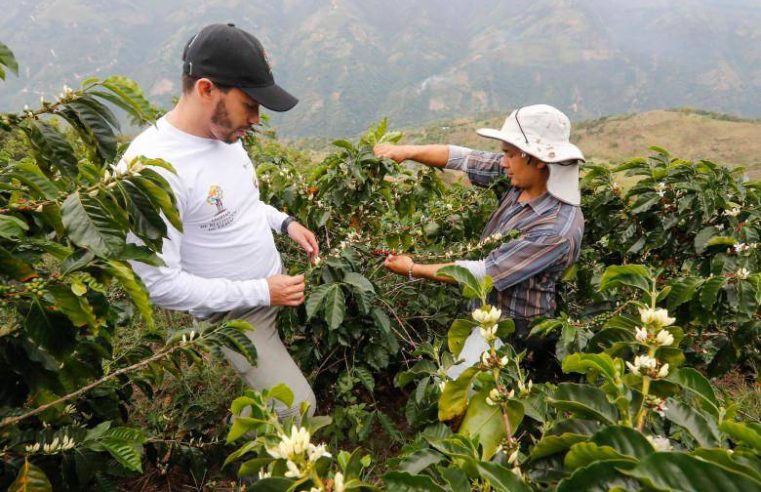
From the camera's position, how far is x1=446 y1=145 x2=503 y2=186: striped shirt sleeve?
319 centimetres

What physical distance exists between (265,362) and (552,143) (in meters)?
2.04

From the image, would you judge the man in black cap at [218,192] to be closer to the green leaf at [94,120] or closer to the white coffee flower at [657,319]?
the green leaf at [94,120]

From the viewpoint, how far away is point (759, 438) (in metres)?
0.70

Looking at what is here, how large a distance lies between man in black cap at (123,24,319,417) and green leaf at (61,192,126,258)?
0.80 meters

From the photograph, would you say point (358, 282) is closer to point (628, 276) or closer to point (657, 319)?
point (628, 276)

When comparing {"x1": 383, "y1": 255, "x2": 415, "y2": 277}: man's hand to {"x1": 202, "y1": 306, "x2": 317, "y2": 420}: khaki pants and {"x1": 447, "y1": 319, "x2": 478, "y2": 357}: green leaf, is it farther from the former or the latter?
{"x1": 447, "y1": 319, "x2": 478, "y2": 357}: green leaf

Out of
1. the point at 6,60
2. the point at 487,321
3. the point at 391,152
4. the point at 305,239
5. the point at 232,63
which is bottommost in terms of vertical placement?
the point at 305,239

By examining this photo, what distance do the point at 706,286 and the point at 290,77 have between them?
18116 centimetres

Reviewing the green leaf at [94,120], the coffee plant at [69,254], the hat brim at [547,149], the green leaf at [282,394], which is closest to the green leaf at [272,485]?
the green leaf at [282,394]

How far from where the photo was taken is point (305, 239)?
2.86 meters

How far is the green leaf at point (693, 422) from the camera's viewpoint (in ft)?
2.98

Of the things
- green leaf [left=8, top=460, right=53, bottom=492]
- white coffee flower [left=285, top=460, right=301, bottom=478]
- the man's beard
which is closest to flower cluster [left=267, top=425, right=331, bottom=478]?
white coffee flower [left=285, top=460, right=301, bottom=478]

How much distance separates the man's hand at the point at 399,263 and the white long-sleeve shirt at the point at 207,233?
2.40 ft

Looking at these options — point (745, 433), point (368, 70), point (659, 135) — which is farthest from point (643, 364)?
point (368, 70)
